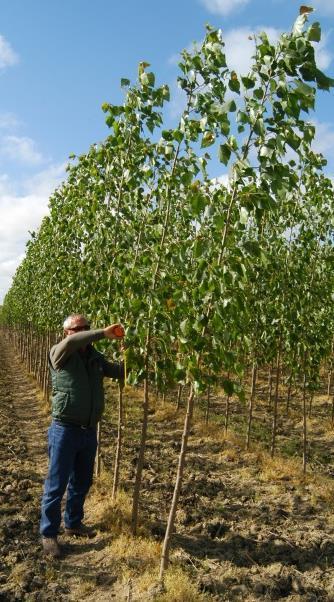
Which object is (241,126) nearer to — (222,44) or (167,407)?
(222,44)

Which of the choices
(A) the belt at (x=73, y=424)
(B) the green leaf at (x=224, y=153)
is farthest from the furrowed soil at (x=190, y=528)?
(B) the green leaf at (x=224, y=153)

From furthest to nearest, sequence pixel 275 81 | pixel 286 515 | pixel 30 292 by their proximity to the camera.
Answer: pixel 30 292 → pixel 286 515 → pixel 275 81

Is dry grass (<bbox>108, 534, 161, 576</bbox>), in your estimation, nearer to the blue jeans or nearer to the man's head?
the blue jeans

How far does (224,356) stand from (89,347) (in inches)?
80.0

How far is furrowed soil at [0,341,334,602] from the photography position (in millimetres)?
4840

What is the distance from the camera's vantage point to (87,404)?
18.5 feet

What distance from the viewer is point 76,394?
5625 mm

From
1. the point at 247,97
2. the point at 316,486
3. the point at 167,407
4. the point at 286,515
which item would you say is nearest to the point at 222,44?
the point at 247,97

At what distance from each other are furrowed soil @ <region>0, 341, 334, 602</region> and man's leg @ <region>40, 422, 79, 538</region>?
1.18 ft

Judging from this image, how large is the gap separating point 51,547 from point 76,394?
1.65 m

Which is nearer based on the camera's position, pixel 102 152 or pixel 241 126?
pixel 241 126

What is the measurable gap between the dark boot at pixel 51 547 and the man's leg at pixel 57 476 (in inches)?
2.0

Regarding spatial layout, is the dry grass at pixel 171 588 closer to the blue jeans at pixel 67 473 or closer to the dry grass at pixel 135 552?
the dry grass at pixel 135 552

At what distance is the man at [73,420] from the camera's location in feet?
18.0
